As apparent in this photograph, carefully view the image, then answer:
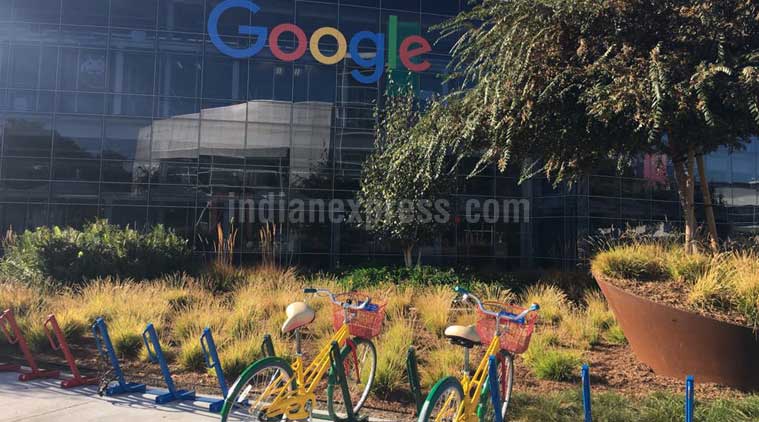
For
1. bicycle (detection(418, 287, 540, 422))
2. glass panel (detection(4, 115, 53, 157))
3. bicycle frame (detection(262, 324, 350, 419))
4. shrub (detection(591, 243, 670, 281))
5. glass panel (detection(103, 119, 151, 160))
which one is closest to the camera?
bicycle (detection(418, 287, 540, 422))

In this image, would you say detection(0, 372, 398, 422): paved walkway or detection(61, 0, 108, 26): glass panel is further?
detection(61, 0, 108, 26): glass panel

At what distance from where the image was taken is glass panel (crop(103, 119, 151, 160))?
20875 mm

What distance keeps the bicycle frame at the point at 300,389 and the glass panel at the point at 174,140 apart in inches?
693

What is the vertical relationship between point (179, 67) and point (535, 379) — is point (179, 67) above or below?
above

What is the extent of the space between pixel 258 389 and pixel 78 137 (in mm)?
19505

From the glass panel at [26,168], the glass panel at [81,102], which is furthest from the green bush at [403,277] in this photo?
the glass panel at [26,168]

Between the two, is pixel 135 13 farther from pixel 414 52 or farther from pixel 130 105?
pixel 414 52

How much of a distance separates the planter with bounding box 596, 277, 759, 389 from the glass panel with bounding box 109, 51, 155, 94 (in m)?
19.3

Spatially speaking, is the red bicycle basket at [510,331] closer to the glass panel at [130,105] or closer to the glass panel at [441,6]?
the glass panel at [130,105]

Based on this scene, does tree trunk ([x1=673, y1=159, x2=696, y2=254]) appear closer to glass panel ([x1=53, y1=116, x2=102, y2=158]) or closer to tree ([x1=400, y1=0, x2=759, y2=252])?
tree ([x1=400, y1=0, x2=759, y2=252])

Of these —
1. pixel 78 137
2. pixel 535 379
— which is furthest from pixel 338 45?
pixel 535 379

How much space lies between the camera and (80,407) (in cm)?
548

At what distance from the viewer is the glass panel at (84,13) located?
21312 mm

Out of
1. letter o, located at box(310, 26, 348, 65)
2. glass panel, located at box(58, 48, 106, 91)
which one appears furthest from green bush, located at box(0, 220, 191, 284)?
letter o, located at box(310, 26, 348, 65)
